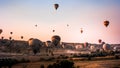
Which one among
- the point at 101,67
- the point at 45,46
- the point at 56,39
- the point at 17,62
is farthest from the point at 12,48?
the point at 101,67

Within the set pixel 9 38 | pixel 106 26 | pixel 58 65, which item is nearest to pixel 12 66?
pixel 58 65

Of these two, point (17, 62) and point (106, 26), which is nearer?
point (17, 62)

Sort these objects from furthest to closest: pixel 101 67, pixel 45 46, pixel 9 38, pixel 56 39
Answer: pixel 9 38, pixel 45 46, pixel 56 39, pixel 101 67

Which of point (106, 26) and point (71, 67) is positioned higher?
point (106, 26)

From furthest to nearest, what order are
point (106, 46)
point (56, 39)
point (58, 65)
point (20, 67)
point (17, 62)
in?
point (106, 46) → point (56, 39) → point (17, 62) → point (20, 67) → point (58, 65)

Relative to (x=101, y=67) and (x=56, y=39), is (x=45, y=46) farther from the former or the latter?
(x=101, y=67)

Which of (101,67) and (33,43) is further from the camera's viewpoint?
(33,43)

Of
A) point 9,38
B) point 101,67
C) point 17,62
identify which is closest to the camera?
point 101,67

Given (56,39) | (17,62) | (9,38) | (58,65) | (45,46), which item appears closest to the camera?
(58,65)

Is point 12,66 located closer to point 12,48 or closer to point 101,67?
point 101,67
